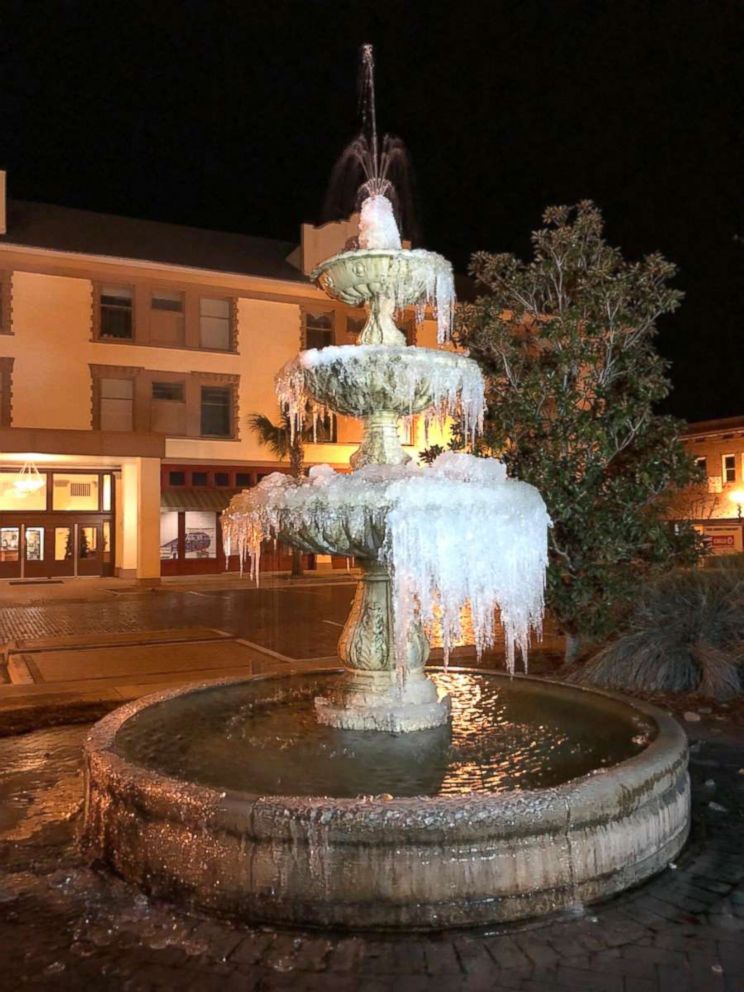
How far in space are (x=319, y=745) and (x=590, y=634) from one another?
478 centimetres

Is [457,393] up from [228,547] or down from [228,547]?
up

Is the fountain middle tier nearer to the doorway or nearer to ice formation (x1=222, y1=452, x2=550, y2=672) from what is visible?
ice formation (x1=222, y1=452, x2=550, y2=672)

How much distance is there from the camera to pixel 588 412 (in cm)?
909

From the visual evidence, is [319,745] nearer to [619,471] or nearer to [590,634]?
[590,634]

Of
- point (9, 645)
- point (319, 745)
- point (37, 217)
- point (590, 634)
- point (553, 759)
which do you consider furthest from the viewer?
point (37, 217)

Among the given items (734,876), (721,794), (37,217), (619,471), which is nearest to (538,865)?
(734,876)

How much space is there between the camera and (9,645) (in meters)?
13.3

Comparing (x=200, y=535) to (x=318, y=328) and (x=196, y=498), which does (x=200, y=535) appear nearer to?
(x=196, y=498)

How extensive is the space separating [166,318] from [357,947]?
29.1m

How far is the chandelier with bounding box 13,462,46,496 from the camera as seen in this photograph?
28.3 meters

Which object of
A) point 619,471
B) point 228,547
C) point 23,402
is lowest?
point 228,547

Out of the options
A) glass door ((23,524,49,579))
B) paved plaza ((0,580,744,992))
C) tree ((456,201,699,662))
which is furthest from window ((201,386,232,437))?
paved plaza ((0,580,744,992))

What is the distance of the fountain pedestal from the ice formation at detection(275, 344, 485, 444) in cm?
123

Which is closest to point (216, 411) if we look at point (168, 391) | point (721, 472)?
point (168, 391)
